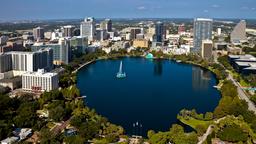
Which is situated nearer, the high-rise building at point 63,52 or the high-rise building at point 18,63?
the high-rise building at point 18,63

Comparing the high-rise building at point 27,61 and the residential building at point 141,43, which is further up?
the residential building at point 141,43

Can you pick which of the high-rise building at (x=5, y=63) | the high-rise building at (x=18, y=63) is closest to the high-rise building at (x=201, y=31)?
the high-rise building at (x=18, y=63)

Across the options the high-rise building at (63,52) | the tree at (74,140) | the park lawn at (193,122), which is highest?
the high-rise building at (63,52)

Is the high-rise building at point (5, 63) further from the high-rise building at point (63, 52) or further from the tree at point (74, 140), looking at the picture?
the tree at point (74, 140)

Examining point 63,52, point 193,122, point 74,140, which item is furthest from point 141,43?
point 74,140

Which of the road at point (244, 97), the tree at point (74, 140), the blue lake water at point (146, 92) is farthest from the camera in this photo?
the road at point (244, 97)

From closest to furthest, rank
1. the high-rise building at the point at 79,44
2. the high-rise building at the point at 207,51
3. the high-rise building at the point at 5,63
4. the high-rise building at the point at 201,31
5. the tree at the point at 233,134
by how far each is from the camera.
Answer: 1. the tree at the point at 233,134
2. the high-rise building at the point at 5,63
3. the high-rise building at the point at 207,51
4. the high-rise building at the point at 79,44
5. the high-rise building at the point at 201,31
